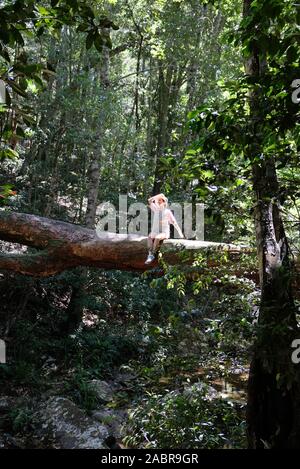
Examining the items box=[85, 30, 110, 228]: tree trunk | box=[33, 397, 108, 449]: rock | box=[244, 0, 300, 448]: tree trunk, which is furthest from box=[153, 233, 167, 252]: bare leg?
box=[85, 30, 110, 228]: tree trunk

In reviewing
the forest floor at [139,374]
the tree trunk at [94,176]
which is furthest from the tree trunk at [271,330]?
the tree trunk at [94,176]

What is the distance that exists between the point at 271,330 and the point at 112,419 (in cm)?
412

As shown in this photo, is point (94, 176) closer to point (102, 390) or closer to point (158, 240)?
point (158, 240)

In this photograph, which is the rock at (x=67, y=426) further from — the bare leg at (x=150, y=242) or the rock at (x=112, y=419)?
the bare leg at (x=150, y=242)

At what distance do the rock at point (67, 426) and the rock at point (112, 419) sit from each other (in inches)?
3.5

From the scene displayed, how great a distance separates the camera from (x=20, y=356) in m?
8.11

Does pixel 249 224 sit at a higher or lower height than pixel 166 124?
lower

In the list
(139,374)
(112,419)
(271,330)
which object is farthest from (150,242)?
(271,330)

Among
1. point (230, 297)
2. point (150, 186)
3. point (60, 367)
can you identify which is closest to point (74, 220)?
point (150, 186)

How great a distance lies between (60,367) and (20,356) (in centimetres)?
79

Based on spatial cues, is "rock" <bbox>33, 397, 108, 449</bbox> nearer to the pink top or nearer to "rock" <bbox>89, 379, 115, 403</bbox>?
"rock" <bbox>89, 379, 115, 403</bbox>
